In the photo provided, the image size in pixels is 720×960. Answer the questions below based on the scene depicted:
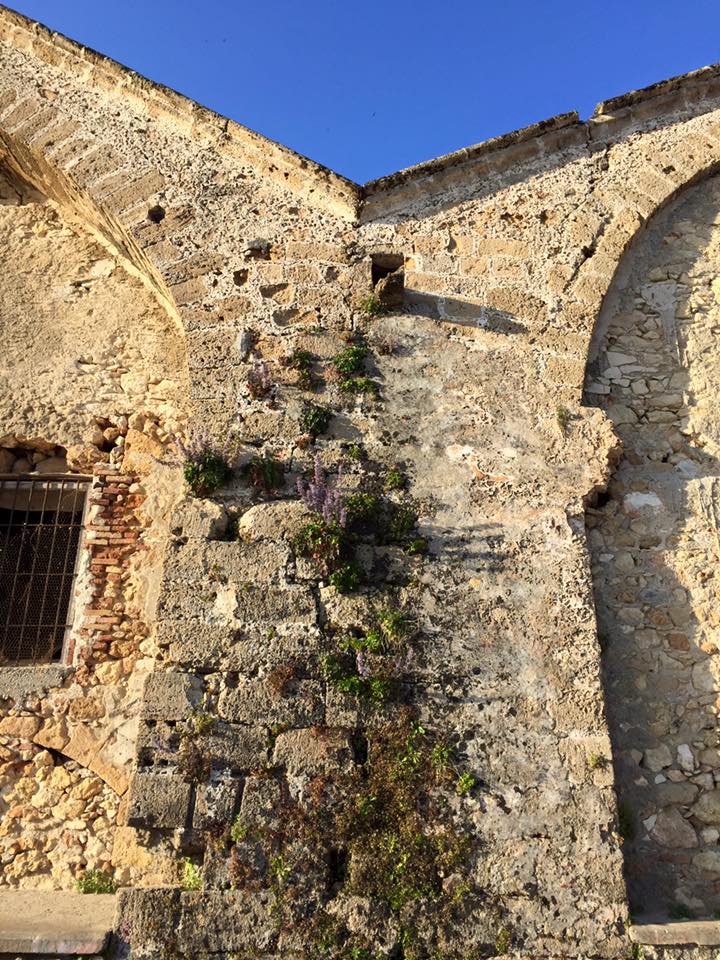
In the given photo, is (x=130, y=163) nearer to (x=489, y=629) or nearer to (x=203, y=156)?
(x=203, y=156)

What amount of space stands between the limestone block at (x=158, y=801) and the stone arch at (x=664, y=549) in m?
2.24

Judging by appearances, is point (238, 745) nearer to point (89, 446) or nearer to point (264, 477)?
point (264, 477)

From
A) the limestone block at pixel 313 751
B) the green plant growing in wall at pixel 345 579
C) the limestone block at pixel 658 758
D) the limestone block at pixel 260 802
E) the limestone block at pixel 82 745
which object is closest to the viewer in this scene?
the limestone block at pixel 260 802

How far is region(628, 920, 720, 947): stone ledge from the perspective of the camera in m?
3.50

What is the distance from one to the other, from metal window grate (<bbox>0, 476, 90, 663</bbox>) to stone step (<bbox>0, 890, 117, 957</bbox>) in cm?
141

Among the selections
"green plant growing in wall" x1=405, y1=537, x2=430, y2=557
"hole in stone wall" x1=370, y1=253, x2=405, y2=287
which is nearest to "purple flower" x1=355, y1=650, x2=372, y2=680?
"green plant growing in wall" x1=405, y1=537, x2=430, y2=557

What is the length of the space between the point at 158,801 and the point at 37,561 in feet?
7.16

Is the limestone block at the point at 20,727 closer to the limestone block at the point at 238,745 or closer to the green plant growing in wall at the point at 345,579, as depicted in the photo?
the limestone block at the point at 238,745

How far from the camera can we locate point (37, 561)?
5266mm

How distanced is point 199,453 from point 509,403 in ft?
6.37

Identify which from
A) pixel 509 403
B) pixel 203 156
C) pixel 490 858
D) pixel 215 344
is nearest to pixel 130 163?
pixel 203 156

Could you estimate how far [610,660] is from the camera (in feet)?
14.3

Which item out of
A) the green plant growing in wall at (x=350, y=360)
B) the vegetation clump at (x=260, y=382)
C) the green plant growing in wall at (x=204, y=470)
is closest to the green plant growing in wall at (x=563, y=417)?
the green plant growing in wall at (x=350, y=360)

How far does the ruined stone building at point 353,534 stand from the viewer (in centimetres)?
369
